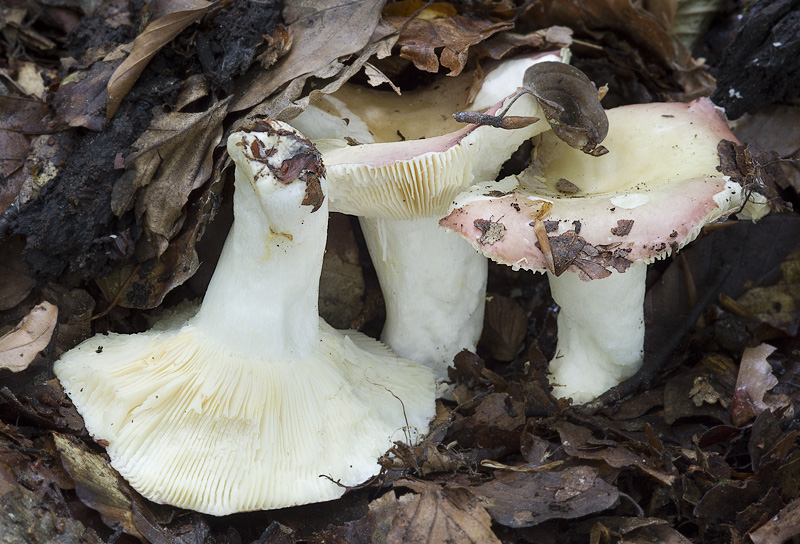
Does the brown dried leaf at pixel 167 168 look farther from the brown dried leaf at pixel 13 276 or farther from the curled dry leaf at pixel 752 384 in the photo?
the curled dry leaf at pixel 752 384

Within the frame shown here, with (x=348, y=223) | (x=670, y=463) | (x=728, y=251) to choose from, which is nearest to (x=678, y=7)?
(x=728, y=251)

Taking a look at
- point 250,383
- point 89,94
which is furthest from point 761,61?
point 89,94

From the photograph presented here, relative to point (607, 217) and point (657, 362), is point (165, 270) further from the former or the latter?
point (657, 362)

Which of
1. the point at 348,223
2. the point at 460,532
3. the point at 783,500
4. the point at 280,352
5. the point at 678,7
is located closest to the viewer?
the point at 460,532

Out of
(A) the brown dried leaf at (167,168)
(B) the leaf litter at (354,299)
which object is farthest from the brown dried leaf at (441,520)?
(A) the brown dried leaf at (167,168)

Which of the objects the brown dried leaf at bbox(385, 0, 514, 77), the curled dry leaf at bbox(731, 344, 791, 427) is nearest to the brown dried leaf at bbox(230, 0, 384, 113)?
the brown dried leaf at bbox(385, 0, 514, 77)

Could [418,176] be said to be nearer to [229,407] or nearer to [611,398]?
[229,407]
